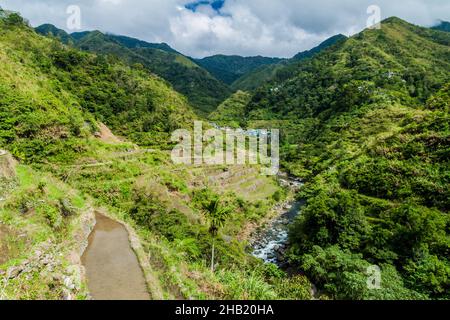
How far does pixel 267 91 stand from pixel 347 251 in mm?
156303

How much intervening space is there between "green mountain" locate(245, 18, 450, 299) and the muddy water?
71.6 feet

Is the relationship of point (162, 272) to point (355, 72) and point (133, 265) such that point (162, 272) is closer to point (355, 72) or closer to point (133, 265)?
point (133, 265)

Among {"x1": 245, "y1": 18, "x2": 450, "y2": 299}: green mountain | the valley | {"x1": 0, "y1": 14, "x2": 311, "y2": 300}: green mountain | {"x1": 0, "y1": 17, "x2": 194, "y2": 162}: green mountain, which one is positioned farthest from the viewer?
{"x1": 0, "y1": 17, "x2": 194, "y2": 162}: green mountain

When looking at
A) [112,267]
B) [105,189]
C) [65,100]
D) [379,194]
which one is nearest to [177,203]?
[105,189]

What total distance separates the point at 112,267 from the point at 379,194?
143 feet

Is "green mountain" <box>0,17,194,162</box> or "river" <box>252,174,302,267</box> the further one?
"river" <box>252,174,302,267</box>

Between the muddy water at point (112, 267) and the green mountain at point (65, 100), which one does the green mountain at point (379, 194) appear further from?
the green mountain at point (65, 100)

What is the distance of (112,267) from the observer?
20641mm

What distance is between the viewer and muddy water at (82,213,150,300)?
A: 17.5 meters

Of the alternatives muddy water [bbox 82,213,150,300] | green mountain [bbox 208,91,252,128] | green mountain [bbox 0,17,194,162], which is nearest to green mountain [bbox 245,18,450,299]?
muddy water [bbox 82,213,150,300]

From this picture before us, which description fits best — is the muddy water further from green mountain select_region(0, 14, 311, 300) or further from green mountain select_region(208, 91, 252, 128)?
green mountain select_region(208, 91, 252, 128)

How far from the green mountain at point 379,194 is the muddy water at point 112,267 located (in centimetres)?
2183

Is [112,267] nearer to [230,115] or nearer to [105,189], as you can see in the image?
[105,189]

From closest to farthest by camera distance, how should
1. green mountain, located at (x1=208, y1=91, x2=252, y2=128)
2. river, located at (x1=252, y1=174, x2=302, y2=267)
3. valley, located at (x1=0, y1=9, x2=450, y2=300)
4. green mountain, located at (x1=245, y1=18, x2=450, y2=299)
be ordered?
valley, located at (x1=0, y1=9, x2=450, y2=300) < green mountain, located at (x1=245, y1=18, x2=450, y2=299) < river, located at (x1=252, y1=174, x2=302, y2=267) < green mountain, located at (x1=208, y1=91, x2=252, y2=128)
